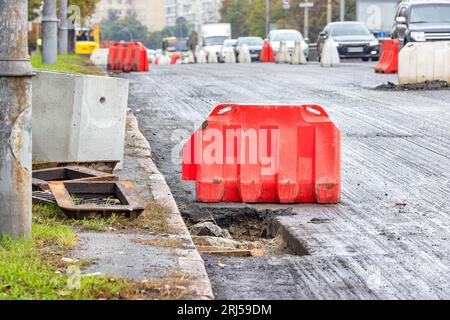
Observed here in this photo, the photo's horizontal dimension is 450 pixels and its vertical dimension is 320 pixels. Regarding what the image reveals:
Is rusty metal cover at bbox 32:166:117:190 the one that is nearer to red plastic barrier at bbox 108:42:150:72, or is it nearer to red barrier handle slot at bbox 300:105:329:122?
red barrier handle slot at bbox 300:105:329:122

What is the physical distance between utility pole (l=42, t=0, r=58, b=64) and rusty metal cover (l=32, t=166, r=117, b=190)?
57.0 feet

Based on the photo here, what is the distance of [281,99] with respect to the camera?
21.4 m

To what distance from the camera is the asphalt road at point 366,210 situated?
262 inches

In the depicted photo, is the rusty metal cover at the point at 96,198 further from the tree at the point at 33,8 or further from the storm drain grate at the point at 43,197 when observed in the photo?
the tree at the point at 33,8

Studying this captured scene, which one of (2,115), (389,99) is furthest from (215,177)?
(389,99)

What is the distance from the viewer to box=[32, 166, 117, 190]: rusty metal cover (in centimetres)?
934

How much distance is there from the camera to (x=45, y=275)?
20.0 ft

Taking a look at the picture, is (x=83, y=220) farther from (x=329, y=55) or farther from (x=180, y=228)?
(x=329, y=55)

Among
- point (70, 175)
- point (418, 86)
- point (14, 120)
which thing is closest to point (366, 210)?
point (70, 175)

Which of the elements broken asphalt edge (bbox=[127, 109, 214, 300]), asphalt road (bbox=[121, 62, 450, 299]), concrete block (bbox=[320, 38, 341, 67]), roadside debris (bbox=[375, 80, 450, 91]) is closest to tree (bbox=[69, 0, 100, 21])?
concrete block (bbox=[320, 38, 341, 67])

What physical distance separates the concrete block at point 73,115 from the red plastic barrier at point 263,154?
1.05 metres

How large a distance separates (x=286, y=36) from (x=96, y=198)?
44.8m

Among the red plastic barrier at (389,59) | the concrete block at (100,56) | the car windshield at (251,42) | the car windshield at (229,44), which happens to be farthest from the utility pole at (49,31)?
the car windshield at (229,44)

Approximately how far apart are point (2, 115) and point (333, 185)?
3.56m
